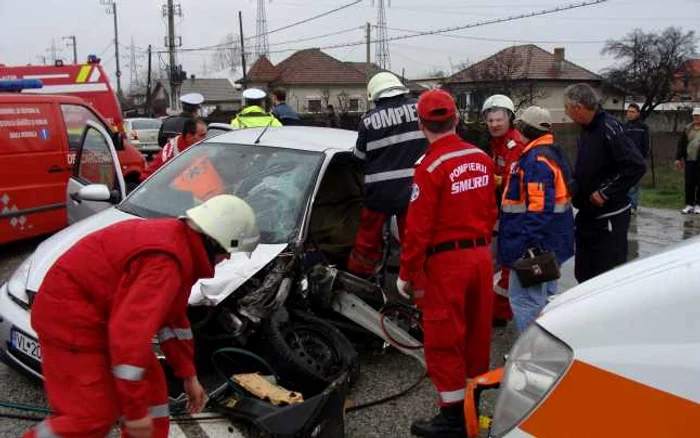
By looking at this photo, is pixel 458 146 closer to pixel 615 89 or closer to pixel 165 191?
pixel 165 191

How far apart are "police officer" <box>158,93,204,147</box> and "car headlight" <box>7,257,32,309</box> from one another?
378 centimetres

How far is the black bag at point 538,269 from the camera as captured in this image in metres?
3.82

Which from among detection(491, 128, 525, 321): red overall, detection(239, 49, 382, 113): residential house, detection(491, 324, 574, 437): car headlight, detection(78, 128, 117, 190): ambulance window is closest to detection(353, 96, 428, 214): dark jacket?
detection(491, 128, 525, 321): red overall

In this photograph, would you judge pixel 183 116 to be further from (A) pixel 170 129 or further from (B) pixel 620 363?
(B) pixel 620 363

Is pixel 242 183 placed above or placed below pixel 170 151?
below

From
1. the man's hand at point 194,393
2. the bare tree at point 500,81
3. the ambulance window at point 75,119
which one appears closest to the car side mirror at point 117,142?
the ambulance window at point 75,119

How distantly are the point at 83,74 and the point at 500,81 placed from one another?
57.3 feet

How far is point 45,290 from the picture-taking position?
92.7 inches

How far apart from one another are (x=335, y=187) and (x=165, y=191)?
1.52m

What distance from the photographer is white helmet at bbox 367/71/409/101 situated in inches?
180

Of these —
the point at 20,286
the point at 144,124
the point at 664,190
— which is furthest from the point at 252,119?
the point at 144,124

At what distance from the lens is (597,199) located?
435 cm

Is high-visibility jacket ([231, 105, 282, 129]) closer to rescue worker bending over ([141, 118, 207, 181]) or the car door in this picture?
rescue worker bending over ([141, 118, 207, 181])

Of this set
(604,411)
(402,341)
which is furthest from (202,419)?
(604,411)
